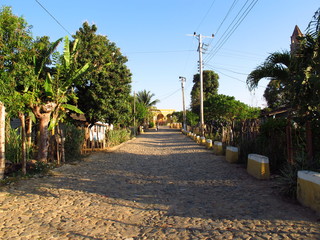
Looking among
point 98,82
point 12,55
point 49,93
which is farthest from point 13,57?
point 98,82

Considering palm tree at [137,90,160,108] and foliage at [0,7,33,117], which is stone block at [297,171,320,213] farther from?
palm tree at [137,90,160,108]

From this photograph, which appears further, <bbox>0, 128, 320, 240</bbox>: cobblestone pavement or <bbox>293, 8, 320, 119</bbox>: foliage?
<bbox>293, 8, 320, 119</bbox>: foliage

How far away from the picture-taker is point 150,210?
213 inches

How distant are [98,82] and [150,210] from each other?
10.5m

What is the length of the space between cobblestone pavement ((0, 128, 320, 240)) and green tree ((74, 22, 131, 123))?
22.8ft

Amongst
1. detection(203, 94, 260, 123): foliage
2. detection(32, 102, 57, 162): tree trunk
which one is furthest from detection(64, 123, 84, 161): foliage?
detection(203, 94, 260, 123): foliage

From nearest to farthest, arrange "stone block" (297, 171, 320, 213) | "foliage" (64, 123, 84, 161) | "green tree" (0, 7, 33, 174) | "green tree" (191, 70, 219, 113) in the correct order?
"stone block" (297, 171, 320, 213) → "green tree" (0, 7, 33, 174) → "foliage" (64, 123, 84, 161) → "green tree" (191, 70, 219, 113)

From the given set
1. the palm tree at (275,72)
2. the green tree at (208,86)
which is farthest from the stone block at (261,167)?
the green tree at (208,86)

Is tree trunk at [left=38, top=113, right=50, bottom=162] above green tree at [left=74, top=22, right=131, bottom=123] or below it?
below

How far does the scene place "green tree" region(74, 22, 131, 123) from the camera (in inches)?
552

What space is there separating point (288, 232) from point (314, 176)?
1.31 meters

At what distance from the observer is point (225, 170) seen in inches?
380

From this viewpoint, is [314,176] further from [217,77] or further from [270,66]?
[217,77]

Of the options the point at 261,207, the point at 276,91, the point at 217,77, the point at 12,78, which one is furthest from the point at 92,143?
the point at 217,77
